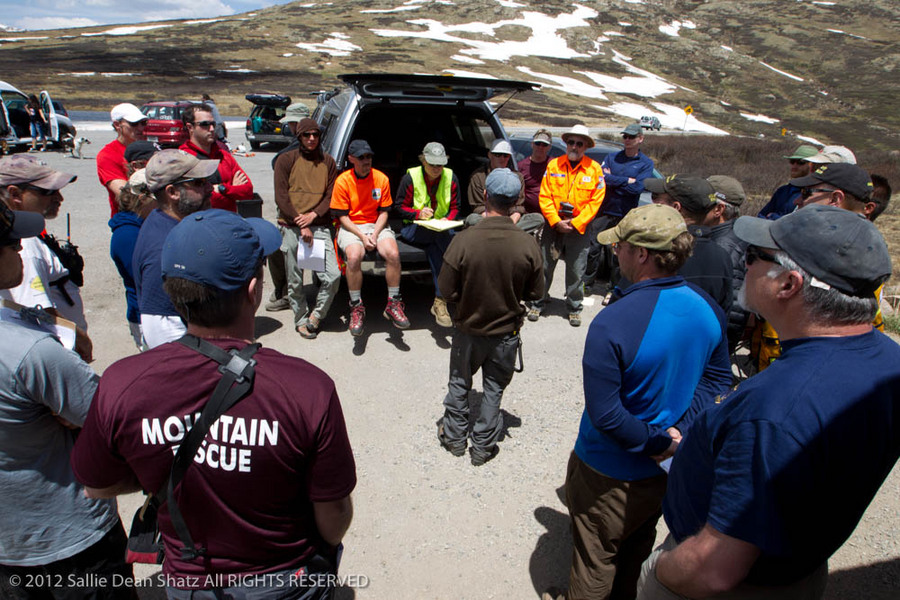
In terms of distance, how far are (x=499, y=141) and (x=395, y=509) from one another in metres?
3.71

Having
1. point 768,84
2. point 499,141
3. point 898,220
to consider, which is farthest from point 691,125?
point 499,141

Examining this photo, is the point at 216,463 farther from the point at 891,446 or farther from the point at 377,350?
the point at 377,350

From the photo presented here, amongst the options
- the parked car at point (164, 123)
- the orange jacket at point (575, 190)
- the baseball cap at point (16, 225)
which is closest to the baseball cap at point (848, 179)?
the orange jacket at point (575, 190)

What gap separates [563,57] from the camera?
7238 cm

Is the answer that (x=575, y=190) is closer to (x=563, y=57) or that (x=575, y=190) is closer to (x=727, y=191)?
(x=727, y=191)

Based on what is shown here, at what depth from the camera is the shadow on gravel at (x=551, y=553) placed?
2.65 metres

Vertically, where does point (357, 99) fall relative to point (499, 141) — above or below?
above

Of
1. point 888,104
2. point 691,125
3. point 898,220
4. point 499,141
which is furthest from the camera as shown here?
point 888,104

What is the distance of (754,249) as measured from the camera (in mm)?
1530

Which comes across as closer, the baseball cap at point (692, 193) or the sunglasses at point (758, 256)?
the sunglasses at point (758, 256)

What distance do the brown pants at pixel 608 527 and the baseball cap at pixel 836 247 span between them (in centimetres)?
110

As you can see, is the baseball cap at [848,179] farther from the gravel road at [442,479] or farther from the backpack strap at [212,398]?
the backpack strap at [212,398]

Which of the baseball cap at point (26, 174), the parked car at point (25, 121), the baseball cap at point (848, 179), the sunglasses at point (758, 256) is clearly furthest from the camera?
the parked car at point (25, 121)

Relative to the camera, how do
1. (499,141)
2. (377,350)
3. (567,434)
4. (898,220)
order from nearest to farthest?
(567,434) → (377,350) → (499,141) → (898,220)
